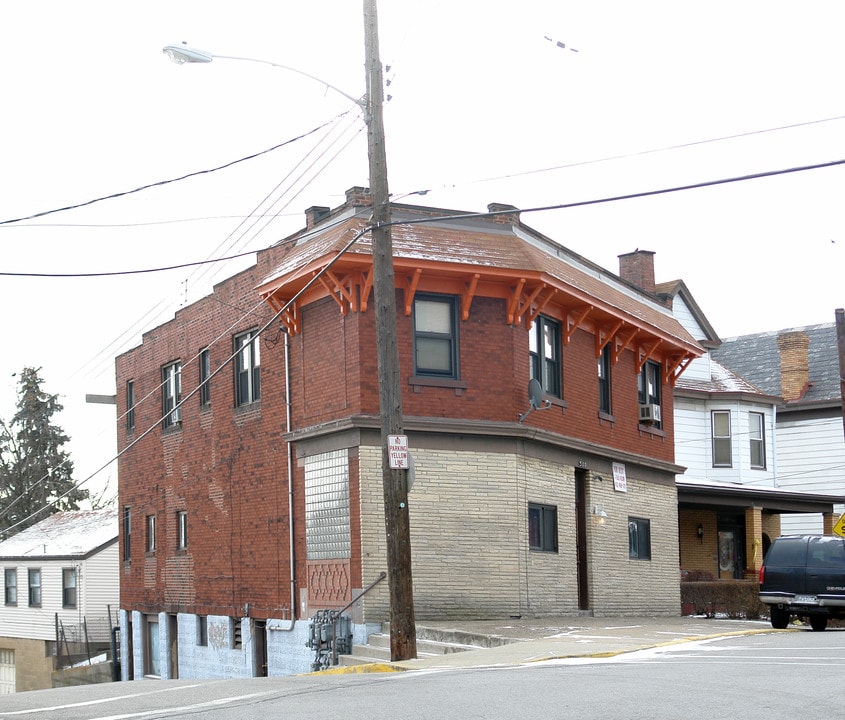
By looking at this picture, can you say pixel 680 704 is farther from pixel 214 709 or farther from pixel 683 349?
pixel 683 349

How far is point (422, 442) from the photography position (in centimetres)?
2156

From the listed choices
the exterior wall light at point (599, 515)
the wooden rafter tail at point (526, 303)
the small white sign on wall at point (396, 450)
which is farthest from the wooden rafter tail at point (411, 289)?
the exterior wall light at point (599, 515)

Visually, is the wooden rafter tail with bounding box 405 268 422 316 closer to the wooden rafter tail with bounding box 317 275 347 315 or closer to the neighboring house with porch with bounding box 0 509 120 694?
the wooden rafter tail with bounding box 317 275 347 315

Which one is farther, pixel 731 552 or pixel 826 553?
pixel 731 552

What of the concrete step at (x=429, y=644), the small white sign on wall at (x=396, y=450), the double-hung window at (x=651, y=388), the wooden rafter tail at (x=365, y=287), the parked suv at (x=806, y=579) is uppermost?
the wooden rafter tail at (x=365, y=287)

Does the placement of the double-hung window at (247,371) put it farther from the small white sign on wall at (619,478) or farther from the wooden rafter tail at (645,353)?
the wooden rafter tail at (645,353)

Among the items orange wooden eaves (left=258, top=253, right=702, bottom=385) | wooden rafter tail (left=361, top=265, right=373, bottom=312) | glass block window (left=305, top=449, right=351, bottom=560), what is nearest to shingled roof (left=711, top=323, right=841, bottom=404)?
orange wooden eaves (left=258, top=253, right=702, bottom=385)

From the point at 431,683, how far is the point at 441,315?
1076 cm

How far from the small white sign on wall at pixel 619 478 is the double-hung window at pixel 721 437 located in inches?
483

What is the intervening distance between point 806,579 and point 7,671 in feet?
118

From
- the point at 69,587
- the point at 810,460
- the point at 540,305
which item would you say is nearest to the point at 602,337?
the point at 540,305

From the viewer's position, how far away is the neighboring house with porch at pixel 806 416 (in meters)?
41.6

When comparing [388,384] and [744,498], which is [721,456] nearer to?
[744,498]

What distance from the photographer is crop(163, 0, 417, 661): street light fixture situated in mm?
16406
